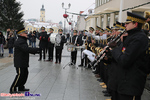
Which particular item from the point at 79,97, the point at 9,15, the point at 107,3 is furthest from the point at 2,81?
the point at 9,15

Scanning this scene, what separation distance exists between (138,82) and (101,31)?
595 cm

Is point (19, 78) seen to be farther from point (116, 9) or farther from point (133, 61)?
point (116, 9)

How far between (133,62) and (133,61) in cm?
3

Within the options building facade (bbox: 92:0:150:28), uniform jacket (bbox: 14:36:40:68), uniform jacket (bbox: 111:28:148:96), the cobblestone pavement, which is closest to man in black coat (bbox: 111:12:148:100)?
uniform jacket (bbox: 111:28:148:96)

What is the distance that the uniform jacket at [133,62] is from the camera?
8.47 ft

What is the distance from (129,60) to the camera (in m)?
2.59

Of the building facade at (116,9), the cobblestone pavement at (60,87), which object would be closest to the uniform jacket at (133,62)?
the cobblestone pavement at (60,87)

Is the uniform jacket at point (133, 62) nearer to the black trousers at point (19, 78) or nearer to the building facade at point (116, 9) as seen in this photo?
the black trousers at point (19, 78)

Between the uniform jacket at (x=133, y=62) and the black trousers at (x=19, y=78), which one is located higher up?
the uniform jacket at (x=133, y=62)

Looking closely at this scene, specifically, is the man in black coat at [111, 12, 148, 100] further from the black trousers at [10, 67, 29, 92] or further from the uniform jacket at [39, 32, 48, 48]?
the uniform jacket at [39, 32, 48, 48]

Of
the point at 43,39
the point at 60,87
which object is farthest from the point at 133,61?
the point at 43,39

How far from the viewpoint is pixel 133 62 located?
265 centimetres

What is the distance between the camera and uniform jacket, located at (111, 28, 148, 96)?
8.47 ft

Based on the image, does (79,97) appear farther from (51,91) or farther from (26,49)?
(26,49)
